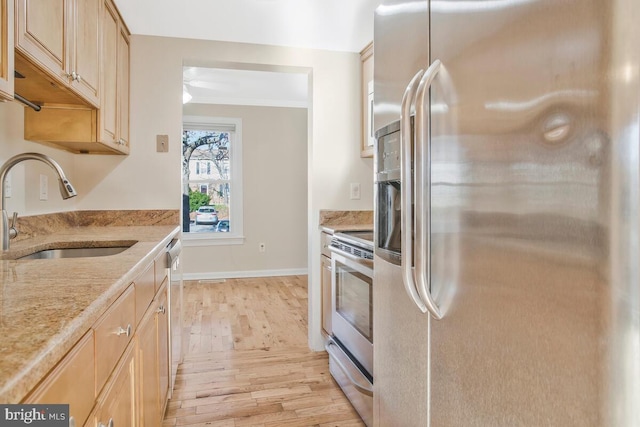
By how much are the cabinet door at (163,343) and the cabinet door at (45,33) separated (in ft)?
3.24

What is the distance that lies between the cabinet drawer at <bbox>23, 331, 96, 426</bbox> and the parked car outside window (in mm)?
4646

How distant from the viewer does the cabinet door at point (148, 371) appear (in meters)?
1.27

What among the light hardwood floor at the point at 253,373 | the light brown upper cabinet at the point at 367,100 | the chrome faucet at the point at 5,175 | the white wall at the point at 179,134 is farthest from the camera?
the light brown upper cabinet at the point at 367,100

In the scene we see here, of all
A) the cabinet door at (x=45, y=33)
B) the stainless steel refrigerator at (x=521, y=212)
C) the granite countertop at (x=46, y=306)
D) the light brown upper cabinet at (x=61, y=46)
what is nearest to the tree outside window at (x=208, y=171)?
the light brown upper cabinet at (x=61, y=46)

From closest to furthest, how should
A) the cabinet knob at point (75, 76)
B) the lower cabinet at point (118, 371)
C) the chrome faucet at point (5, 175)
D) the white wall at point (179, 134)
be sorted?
the lower cabinet at point (118, 371) < the chrome faucet at point (5, 175) < the cabinet knob at point (75, 76) < the white wall at point (179, 134)

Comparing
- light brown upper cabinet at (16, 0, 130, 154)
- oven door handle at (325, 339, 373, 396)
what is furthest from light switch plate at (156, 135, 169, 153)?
oven door handle at (325, 339, 373, 396)

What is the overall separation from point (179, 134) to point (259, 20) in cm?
87

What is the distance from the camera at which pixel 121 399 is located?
1004mm

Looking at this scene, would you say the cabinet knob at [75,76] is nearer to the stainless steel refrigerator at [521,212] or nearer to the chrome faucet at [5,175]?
the chrome faucet at [5,175]

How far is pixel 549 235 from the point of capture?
652 millimetres

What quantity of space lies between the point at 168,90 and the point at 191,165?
280 cm

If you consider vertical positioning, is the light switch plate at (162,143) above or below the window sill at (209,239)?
above

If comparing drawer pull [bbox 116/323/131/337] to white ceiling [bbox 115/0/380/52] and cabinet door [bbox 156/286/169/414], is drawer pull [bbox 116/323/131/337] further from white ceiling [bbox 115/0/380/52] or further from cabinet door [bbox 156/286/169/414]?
white ceiling [bbox 115/0/380/52]

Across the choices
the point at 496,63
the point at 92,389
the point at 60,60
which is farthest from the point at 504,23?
the point at 60,60
